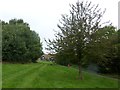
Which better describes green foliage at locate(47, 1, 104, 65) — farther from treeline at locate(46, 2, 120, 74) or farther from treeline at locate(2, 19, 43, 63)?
treeline at locate(2, 19, 43, 63)

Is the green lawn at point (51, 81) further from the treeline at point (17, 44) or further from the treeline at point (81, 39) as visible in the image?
the treeline at point (17, 44)

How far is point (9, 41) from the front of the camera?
65.1 meters

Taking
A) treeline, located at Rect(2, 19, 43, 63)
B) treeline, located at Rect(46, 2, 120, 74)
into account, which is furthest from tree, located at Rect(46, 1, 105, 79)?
treeline, located at Rect(2, 19, 43, 63)

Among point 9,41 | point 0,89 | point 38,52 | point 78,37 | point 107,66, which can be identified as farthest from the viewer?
point 38,52

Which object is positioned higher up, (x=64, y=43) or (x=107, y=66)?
(x=64, y=43)

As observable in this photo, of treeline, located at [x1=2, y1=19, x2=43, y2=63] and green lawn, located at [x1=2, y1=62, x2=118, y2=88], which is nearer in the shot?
green lawn, located at [x1=2, y1=62, x2=118, y2=88]

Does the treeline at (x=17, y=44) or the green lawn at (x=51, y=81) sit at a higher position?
the treeline at (x=17, y=44)

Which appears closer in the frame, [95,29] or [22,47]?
[95,29]

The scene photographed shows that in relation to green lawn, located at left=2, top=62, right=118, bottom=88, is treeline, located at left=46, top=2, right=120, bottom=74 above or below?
above

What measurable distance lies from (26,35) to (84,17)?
46.7m

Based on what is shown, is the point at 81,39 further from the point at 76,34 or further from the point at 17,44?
the point at 17,44

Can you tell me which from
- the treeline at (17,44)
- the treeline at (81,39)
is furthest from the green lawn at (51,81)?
the treeline at (17,44)

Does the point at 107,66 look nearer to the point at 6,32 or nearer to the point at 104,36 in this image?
the point at 104,36

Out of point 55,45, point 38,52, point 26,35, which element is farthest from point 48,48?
point 38,52
